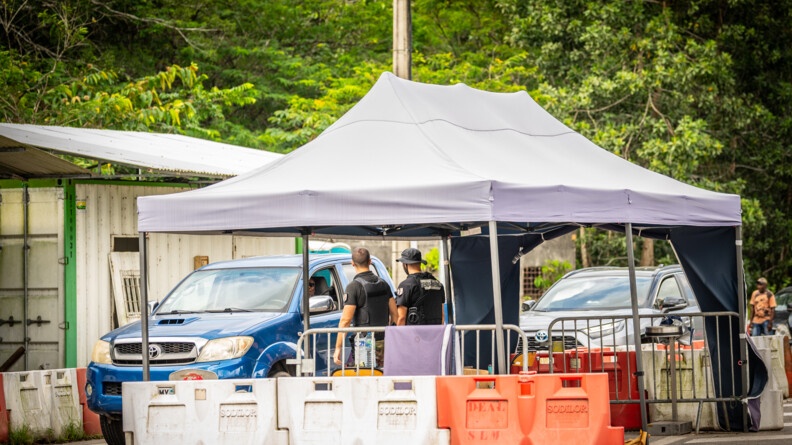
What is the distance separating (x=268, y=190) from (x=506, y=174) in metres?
2.12

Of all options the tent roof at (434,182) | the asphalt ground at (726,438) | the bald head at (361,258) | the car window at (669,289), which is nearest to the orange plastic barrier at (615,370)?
the asphalt ground at (726,438)

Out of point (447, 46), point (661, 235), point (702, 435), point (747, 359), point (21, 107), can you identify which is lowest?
point (702, 435)

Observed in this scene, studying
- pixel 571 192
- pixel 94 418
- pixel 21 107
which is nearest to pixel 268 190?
pixel 571 192

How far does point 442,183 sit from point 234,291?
4.44 m

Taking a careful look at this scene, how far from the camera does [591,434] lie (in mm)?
9367

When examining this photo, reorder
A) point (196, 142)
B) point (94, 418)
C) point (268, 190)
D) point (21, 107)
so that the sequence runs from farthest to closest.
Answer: point (21, 107) < point (196, 142) < point (94, 418) < point (268, 190)

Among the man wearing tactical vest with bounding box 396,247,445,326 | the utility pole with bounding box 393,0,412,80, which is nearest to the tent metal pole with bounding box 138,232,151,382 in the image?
the man wearing tactical vest with bounding box 396,247,445,326

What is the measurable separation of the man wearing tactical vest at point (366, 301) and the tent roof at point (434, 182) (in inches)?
46.8

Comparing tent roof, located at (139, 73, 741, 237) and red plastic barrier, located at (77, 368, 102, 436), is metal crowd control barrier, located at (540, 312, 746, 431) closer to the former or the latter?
tent roof, located at (139, 73, 741, 237)

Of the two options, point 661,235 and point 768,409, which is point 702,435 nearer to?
point 768,409

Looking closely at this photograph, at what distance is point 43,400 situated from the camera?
13.3 meters

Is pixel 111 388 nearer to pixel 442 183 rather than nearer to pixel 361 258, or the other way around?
pixel 361 258

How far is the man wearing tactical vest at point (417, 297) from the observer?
12.3m

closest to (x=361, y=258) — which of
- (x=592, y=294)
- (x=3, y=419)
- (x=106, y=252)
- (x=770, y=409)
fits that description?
(x=3, y=419)
